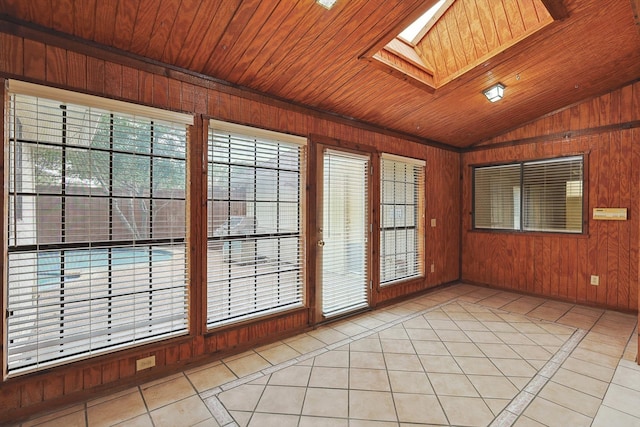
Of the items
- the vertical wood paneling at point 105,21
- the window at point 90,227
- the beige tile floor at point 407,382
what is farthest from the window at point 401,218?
the vertical wood paneling at point 105,21

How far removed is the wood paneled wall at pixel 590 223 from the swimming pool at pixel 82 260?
4805 millimetres

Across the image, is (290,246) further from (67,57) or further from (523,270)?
(523,270)

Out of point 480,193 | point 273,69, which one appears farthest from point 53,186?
point 480,193

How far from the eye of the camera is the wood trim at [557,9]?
85.6 inches

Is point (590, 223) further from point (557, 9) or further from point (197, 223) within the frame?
point (197, 223)

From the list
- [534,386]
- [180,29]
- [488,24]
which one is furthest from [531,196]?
[180,29]

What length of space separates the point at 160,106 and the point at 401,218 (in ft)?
10.2

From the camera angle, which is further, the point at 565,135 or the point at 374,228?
the point at 565,135

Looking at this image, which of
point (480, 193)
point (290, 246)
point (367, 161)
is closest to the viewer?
point (290, 246)

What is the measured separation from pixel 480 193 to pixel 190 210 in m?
4.50

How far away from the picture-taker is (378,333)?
308cm

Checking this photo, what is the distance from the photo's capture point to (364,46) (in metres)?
2.33

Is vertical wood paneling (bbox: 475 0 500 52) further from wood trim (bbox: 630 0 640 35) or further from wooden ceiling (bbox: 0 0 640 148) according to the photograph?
wood trim (bbox: 630 0 640 35)

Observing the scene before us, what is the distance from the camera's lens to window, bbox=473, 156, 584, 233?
4074mm
